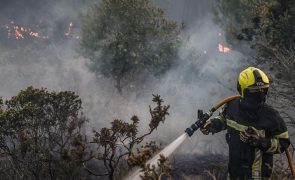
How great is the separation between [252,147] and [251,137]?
38cm

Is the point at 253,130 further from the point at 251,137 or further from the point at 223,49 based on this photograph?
the point at 223,49

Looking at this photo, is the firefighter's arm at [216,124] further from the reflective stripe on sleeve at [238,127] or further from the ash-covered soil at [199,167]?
the ash-covered soil at [199,167]

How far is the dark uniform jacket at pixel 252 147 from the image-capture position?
14.3 feet

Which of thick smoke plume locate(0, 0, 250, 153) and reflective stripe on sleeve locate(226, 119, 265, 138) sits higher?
thick smoke plume locate(0, 0, 250, 153)

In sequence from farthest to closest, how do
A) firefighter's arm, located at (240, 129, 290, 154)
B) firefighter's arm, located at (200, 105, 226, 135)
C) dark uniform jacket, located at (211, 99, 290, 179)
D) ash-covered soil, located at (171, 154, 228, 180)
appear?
ash-covered soil, located at (171, 154, 228, 180)
firefighter's arm, located at (200, 105, 226, 135)
dark uniform jacket, located at (211, 99, 290, 179)
firefighter's arm, located at (240, 129, 290, 154)

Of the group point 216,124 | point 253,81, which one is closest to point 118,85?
point 216,124

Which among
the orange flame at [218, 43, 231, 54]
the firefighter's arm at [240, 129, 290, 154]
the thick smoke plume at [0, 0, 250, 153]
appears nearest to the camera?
the firefighter's arm at [240, 129, 290, 154]

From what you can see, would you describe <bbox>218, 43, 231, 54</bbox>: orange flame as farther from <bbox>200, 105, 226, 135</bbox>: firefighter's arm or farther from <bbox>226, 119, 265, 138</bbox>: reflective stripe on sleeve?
<bbox>226, 119, 265, 138</bbox>: reflective stripe on sleeve

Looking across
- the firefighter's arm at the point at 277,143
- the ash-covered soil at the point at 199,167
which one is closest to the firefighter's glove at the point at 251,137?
the firefighter's arm at the point at 277,143

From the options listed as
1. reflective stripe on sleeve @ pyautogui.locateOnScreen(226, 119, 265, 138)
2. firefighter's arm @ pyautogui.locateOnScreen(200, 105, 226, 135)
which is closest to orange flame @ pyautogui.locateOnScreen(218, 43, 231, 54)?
firefighter's arm @ pyautogui.locateOnScreen(200, 105, 226, 135)

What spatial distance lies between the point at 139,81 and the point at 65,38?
66.3ft

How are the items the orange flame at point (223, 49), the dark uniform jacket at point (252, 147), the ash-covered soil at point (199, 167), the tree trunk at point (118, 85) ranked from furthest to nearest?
the orange flame at point (223, 49) → the tree trunk at point (118, 85) → the ash-covered soil at point (199, 167) → the dark uniform jacket at point (252, 147)

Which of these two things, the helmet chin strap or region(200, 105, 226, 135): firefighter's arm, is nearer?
the helmet chin strap

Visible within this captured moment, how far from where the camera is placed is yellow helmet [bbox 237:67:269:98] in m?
4.42
